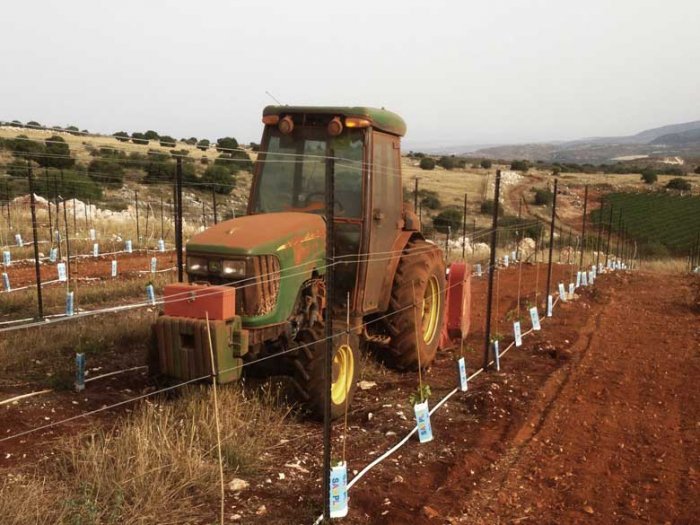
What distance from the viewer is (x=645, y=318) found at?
1238 centimetres

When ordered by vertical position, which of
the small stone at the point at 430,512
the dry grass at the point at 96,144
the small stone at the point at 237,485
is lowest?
the small stone at the point at 430,512

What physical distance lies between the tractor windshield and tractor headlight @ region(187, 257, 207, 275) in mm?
1219

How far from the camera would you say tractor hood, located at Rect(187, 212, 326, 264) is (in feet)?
16.9

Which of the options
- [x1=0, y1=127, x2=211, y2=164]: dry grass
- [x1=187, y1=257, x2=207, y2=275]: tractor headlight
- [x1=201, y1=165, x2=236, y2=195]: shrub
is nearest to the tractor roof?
[x1=0, y1=127, x2=211, y2=164]: dry grass

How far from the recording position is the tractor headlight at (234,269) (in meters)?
5.09

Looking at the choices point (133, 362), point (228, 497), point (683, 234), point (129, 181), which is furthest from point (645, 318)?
point (683, 234)

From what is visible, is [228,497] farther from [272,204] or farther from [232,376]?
[272,204]

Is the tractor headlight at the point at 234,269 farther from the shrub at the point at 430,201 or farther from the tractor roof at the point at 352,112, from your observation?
the shrub at the point at 430,201

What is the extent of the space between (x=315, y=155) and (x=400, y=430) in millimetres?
2752

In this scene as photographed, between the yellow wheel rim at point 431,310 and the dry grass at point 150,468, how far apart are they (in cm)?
318

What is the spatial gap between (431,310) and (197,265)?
12.5 ft

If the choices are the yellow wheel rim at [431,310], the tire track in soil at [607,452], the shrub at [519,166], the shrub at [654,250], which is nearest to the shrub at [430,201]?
the shrub at [654,250]

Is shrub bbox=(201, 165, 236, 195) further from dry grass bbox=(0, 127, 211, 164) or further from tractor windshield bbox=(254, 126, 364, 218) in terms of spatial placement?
tractor windshield bbox=(254, 126, 364, 218)

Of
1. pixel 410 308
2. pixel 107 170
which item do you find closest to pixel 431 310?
pixel 410 308
